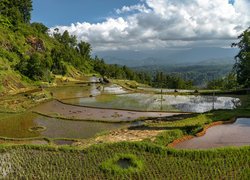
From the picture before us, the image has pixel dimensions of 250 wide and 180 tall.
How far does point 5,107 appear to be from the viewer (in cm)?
2786

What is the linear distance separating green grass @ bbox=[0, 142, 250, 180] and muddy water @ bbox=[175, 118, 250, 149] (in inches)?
92.9

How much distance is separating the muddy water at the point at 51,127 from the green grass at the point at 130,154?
5328 mm

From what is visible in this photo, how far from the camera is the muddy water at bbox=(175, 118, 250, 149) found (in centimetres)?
1443

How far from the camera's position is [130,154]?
12188mm

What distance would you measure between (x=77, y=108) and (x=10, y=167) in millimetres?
17199

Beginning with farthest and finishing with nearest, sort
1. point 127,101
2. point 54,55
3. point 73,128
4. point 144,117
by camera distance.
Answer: point 54,55, point 127,101, point 144,117, point 73,128

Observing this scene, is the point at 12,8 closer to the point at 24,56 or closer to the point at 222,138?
the point at 24,56

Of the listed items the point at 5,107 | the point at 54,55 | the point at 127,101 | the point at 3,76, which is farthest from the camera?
the point at 54,55

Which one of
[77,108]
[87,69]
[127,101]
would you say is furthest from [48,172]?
[87,69]

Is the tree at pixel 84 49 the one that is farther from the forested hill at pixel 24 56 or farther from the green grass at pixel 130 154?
the green grass at pixel 130 154

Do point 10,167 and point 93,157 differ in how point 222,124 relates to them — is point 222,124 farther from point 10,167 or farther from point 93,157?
point 10,167

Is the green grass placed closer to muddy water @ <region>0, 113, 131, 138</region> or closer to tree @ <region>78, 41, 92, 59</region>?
muddy water @ <region>0, 113, 131, 138</region>

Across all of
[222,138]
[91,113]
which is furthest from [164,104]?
[222,138]

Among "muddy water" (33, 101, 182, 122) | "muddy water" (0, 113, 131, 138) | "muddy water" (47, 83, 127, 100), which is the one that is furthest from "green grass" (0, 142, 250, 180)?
"muddy water" (47, 83, 127, 100)
